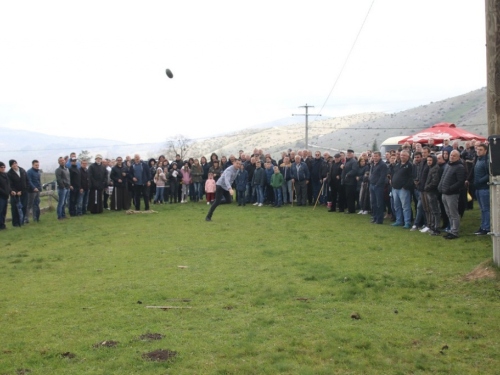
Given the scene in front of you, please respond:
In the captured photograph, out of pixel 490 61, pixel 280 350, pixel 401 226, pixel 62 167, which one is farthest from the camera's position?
pixel 62 167

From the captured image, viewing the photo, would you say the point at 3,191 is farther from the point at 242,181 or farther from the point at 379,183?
the point at 379,183

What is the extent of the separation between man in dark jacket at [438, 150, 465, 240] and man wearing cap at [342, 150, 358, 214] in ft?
19.0

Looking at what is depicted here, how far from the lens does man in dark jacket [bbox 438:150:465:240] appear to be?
11984mm

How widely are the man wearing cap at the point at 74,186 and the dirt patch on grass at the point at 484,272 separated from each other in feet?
49.5

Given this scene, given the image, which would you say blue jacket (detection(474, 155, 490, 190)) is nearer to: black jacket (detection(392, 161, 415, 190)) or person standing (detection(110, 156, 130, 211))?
black jacket (detection(392, 161, 415, 190))

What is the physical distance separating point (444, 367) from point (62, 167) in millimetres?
16379

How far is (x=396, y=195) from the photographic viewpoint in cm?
1509

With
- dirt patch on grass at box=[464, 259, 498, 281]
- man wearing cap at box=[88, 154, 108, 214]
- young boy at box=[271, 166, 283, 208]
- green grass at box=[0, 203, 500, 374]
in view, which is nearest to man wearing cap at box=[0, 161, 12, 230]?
green grass at box=[0, 203, 500, 374]

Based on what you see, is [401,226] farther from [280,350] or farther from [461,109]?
[461,109]

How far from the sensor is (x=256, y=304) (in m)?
7.39

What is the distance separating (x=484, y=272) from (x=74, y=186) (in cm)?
1563

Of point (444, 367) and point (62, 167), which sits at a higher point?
point (62, 167)

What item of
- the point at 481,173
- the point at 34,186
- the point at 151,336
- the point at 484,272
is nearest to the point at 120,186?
the point at 34,186

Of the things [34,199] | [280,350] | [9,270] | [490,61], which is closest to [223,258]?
[9,270]
